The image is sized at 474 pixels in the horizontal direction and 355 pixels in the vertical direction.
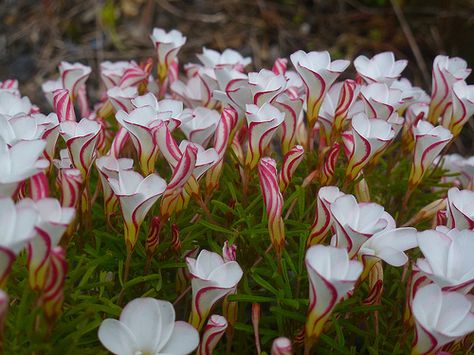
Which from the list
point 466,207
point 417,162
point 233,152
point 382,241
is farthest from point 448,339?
point 233,152

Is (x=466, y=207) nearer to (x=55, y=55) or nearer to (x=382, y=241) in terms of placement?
(x=382, y=241)

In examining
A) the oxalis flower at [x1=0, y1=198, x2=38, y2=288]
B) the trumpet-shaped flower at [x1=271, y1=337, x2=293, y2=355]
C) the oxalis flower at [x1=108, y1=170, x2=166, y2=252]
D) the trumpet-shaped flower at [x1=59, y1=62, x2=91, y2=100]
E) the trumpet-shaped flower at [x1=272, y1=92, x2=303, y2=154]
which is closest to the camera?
the oxalis flower at [x1=0, y1=198, x2=38, y2=288]

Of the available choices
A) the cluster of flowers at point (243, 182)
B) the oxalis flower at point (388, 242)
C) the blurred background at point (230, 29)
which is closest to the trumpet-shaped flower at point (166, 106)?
the cluster of flowers at point (243, 182)

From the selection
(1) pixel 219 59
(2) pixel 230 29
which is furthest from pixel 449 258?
(2) pixel 230 29

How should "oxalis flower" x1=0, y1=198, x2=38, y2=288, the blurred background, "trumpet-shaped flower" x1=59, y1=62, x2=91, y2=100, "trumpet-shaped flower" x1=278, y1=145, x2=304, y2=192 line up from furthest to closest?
the blurred background, "trumpet-shaped flower" x1=59, y1=62, x2=91, y2=100, "trumpet-shaped flower" x1=278, y1=145, x2=304, y2=192, "oxalis flower" x1=0, y1=198, x2=38, y2=288

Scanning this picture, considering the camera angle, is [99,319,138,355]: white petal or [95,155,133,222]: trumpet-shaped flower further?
[95,155,133,222]: trumpet-shaped flower

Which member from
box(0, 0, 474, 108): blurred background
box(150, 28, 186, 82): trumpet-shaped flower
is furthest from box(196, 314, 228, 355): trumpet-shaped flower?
box(0, 0, 474, 108): blurred background

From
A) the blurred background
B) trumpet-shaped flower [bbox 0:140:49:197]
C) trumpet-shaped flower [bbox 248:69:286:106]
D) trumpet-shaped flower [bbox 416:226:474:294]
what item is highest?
trumpet-shaped flower [bbox 0:140:49:197]

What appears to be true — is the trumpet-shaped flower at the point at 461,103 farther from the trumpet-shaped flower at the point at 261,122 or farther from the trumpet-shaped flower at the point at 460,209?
the trumpet-shaped flower at the point at 261,122

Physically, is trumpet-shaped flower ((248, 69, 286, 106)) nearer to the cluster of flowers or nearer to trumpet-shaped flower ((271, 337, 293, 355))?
the cluster of flowers
